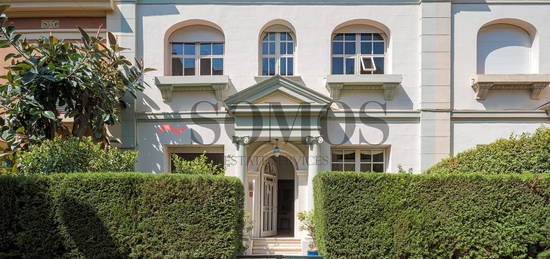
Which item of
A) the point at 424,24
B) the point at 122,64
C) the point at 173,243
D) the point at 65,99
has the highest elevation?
the point at 424,24

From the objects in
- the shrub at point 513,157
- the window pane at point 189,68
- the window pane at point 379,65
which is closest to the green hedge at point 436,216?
the shrub at point 513,157

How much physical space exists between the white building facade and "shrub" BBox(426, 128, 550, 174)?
2.49 m

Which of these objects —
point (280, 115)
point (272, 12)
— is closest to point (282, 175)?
point (280, 115)

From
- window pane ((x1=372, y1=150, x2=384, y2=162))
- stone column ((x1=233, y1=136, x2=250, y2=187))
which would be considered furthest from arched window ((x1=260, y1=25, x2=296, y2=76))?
window pane ((x1=372, y1=150, x2=384, y2=162))

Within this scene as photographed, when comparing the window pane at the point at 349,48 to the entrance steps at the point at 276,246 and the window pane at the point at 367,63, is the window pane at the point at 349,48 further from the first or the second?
the entrance steps at the point at 276,246

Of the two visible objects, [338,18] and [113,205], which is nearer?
[113,205]

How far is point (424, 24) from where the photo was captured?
495 inches

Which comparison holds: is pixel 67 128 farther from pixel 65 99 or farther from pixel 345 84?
pixel 345 84

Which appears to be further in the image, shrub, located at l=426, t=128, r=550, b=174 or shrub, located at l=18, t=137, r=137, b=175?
shrub, located at l=18, t=137, r=137, b=175

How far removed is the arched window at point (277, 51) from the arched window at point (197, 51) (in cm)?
128

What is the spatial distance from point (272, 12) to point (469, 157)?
6.66 m

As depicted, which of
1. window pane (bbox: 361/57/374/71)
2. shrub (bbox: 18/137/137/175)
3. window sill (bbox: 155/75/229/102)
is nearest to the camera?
shrub (bbox: 18/137/137/175)

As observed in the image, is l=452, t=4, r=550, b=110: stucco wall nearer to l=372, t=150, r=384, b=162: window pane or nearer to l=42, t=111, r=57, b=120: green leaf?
l=372, t=150, r=384, b=162: window pane

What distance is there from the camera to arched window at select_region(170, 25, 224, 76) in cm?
1319
